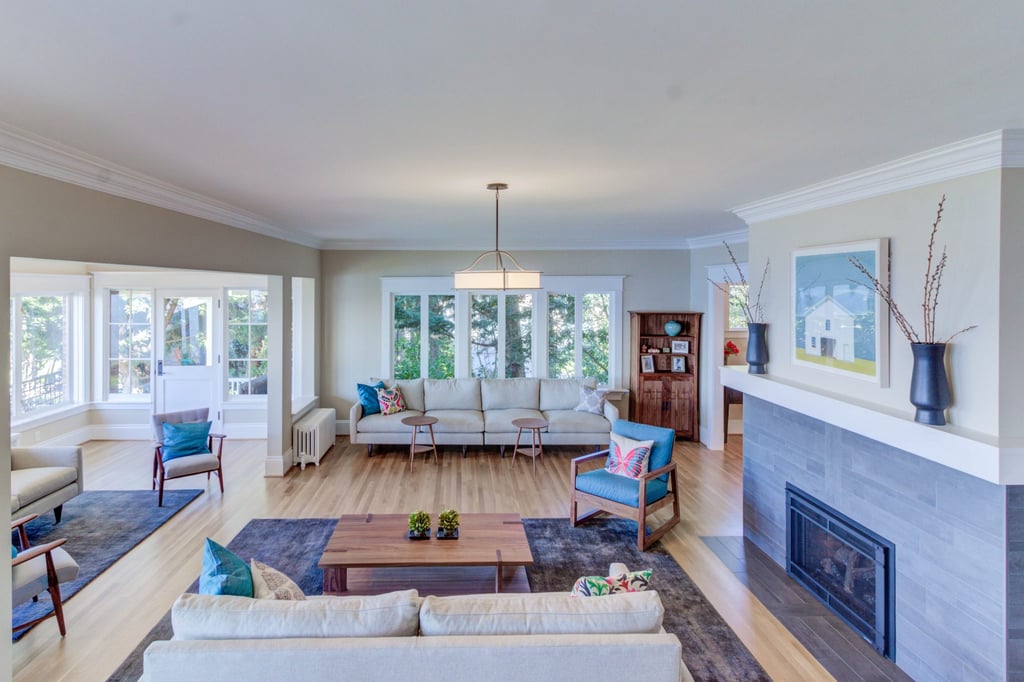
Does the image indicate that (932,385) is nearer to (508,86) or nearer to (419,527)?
(508,86)

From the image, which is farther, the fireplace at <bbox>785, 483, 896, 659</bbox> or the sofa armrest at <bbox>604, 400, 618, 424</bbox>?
the sofa armrest at <bbox>604, 400, 618, 424</bbox>

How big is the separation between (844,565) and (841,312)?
160cm

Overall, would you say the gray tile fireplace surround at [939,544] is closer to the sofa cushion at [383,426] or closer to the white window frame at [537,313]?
the white window frame at [537,313]

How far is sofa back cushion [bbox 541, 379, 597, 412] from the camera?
769 centimetres

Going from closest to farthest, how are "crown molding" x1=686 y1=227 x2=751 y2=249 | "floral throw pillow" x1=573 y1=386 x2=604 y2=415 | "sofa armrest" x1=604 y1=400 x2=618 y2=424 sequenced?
1. "crown molding" x1=686 y1=227 x2=751 y2=249
2. "sofa armrest" x1=604 y1=400 x2=618 y2=424
3. "floral throw pillow" x1=573 y1=386 x2=604 y2=415

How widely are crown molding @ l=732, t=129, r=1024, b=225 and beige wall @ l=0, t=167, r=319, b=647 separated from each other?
172 inches

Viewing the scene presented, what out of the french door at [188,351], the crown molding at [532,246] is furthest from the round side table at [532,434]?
the french door at [188,351]

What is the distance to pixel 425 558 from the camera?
→ 3562 mm

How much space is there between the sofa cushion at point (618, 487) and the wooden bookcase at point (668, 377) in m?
2.95

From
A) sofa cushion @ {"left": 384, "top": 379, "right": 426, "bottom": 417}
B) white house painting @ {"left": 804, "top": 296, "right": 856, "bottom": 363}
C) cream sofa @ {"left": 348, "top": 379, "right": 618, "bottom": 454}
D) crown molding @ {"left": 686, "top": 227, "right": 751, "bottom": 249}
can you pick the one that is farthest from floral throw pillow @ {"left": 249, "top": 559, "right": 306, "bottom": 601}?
crown molding @ {"left": 686, "top": 227, "right": 751, "bottom": 249}

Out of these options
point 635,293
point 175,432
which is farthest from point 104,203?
point 635,293

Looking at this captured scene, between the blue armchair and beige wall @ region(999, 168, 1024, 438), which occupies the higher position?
beige wall @ region(999, 168, 1024, 438)

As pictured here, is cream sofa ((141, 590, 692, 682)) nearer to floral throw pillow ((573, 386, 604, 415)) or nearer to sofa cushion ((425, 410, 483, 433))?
sofa cushion ((425, 410, 483, 433))

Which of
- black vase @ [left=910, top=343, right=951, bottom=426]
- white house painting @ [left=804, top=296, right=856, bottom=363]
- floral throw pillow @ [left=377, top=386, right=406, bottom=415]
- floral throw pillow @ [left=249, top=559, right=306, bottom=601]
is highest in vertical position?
white house painting @ [left=804, top=296, right=856, bottom=363]
